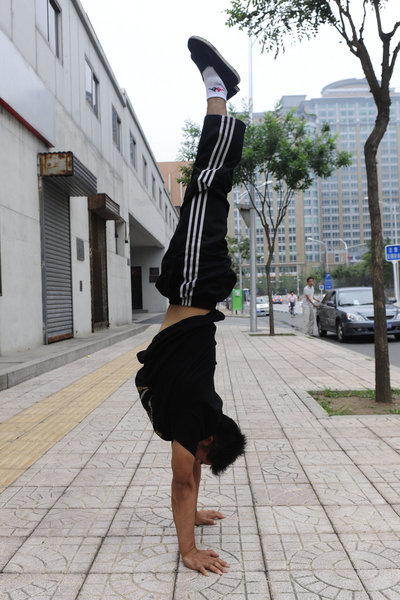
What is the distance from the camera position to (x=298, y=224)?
136m

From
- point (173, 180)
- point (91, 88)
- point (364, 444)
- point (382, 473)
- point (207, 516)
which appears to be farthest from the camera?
point (173, 180)

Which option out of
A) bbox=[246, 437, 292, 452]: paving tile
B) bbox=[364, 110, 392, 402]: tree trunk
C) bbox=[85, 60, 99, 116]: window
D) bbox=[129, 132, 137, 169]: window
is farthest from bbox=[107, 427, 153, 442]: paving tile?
bbox=[129, 132, 137, 169]: window

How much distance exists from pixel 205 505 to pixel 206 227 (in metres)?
1.63

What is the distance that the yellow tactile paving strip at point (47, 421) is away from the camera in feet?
12.6

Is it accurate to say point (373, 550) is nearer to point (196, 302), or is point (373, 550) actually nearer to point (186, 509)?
point (186, 509)

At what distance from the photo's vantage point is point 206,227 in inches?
82.4

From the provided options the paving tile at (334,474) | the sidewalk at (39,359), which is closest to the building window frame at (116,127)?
the sidewalk at (39,359)

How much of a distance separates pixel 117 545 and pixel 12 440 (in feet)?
7.14

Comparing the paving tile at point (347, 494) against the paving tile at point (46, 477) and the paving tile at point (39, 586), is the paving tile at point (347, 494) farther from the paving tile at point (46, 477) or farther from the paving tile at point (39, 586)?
the paving tile at point (46, 477)

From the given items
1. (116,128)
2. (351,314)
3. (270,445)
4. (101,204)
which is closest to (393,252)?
(351,314)

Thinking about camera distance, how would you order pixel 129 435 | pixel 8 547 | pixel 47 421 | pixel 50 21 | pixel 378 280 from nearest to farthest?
pixel 8 547 → pixel 129 435 → pixel 47 421 → pixel 378 280 → pixel 50 21

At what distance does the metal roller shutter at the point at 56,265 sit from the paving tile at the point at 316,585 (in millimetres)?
8952

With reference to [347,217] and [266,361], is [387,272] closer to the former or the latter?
[266,361]

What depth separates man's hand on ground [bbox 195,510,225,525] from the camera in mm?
2641
